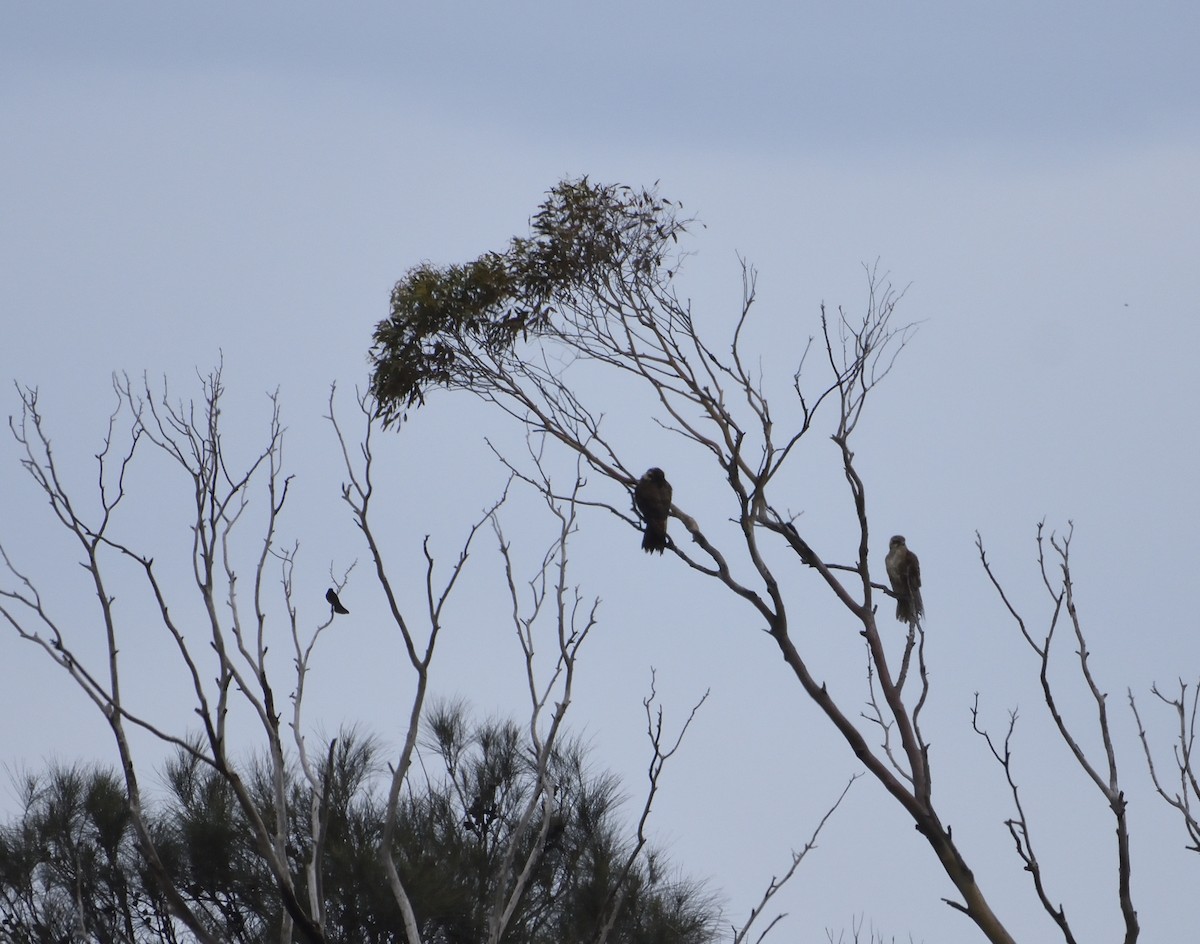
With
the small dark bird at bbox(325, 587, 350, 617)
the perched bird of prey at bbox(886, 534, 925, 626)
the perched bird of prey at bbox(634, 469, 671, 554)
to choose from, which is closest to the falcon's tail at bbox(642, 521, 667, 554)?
the perched bird of prey at bbox(634, 469, 671, 554)

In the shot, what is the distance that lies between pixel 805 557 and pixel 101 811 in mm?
4533

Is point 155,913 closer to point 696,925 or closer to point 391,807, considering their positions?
point 696,925

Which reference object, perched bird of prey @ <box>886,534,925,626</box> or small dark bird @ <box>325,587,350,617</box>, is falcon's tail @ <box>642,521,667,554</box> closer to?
perched bird of prey @ <box>886,534,925,626</box>

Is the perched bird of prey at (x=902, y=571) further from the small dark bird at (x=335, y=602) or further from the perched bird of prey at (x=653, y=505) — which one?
the small dark bird at (x=335, y=602)

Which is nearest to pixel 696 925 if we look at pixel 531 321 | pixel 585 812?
pixel 585 812

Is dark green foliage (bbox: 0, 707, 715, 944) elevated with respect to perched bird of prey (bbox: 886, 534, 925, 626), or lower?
lower

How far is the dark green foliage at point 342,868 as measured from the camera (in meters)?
7.43

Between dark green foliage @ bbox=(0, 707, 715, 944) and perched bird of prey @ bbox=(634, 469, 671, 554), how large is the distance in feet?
4.29

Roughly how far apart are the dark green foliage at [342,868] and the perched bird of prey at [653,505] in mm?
1307

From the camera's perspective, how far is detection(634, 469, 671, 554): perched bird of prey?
8000mm

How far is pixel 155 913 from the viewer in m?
7.87

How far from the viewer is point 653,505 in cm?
830

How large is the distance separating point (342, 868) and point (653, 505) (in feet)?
8.24

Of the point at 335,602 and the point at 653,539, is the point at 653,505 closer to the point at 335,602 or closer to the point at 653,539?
the point at 653,539
